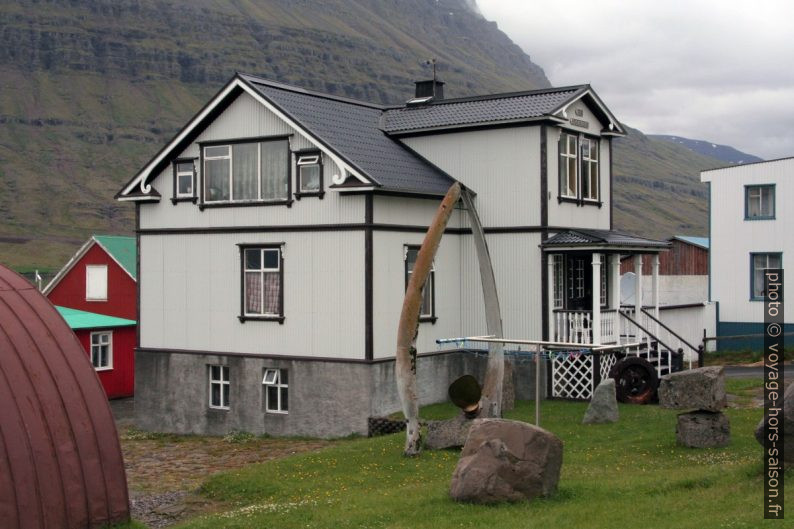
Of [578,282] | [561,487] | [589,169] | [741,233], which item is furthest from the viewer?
[741,233]

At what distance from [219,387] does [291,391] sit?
2846 mm

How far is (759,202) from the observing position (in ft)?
141

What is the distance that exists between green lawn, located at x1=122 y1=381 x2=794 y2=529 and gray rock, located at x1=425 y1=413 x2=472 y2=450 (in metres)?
0.31

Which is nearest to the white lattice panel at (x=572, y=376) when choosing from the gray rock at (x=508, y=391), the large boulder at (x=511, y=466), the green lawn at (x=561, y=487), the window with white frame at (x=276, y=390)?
the gray rock at (x=508, y=391)

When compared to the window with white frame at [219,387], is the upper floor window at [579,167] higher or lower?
higher

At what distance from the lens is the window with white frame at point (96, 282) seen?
148 ft

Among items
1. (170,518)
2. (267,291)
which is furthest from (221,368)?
(170,518)

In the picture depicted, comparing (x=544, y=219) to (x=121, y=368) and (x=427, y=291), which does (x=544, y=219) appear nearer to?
(x=427, y=291)

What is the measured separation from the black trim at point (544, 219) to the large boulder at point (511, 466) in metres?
13.7

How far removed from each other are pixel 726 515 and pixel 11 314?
34.4 ft

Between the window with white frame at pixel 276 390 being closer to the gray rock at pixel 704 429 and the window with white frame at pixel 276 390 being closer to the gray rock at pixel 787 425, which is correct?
the gray rock at pixel 704 429

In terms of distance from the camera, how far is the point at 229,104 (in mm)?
30906

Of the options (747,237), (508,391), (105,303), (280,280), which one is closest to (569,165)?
(508,391)

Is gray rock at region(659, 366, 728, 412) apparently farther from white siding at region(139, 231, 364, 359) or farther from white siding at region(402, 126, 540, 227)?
white siding at region(139, 231, 364, 359)
